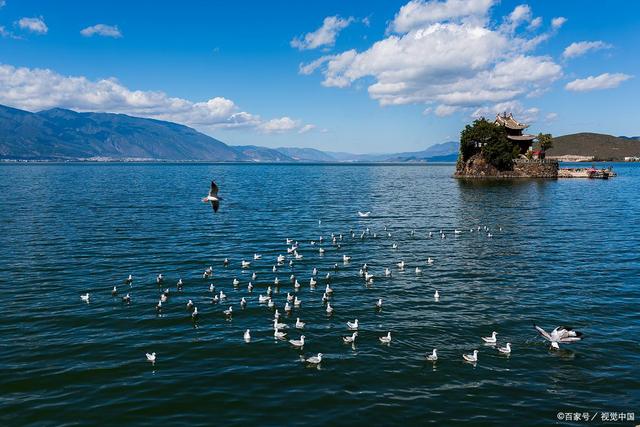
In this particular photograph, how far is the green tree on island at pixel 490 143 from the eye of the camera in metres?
133

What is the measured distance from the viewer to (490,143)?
133875 mm

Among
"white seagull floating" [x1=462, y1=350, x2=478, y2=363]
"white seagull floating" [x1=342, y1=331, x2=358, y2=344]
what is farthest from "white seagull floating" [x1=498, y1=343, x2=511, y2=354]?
"white seagull floating" [x1=342, y1=331, x2=358, y2=344]

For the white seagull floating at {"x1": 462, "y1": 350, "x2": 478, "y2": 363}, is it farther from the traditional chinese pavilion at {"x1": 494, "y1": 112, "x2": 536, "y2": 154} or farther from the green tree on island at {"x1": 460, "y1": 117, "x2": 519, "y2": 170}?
the traditional chinese pavilion at {"x1": 494, "y1": 112, "x2": 536, "y2": 154}

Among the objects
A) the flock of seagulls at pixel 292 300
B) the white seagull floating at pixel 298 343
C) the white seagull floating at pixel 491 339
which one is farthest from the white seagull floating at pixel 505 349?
the white seagull floating at pixel 298 343

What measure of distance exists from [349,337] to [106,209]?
59300 millimetres

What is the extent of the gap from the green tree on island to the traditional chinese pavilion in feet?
22.7

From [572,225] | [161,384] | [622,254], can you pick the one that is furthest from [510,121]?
[161,384]

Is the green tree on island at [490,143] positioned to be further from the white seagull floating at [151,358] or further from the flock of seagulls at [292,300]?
the white seagull floating at [151,358]

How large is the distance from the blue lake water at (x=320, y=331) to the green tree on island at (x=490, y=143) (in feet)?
283

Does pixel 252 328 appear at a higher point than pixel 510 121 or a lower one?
lower

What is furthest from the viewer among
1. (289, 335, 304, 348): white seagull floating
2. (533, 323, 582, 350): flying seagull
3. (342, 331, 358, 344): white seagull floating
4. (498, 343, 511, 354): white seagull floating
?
(342, 331, 358, 344): white seagull floating

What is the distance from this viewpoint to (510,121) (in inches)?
5891

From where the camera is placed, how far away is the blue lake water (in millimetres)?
17453

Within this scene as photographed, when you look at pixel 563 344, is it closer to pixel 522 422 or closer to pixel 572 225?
pixel 522 422
